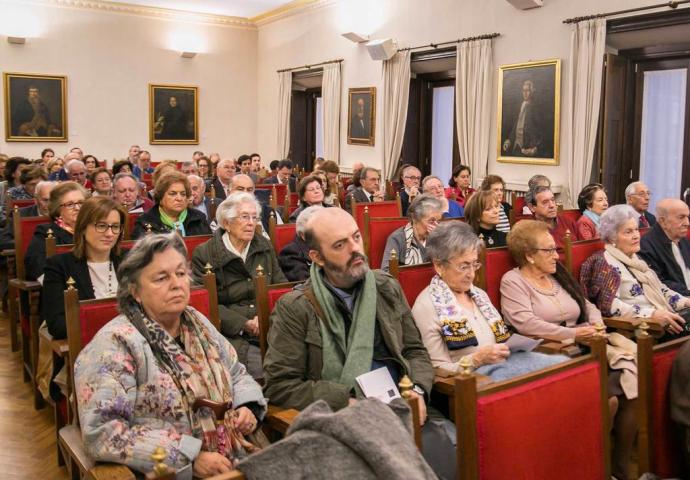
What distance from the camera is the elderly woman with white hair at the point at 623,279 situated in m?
4.13

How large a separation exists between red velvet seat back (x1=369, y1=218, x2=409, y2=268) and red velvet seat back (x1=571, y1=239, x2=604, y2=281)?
4.90 feet

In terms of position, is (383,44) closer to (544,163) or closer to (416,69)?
(416,69)

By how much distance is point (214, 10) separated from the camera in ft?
51.0

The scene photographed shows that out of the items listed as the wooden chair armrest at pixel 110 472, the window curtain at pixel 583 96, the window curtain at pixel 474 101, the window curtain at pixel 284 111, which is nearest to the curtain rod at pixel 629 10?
the window curtain at pixel 583 96

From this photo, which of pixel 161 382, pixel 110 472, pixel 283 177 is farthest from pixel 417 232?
pixel 283 177

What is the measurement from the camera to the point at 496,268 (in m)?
3.90

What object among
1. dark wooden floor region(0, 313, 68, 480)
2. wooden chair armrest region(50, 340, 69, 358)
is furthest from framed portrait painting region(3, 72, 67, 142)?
wooden chair armrest region(50, 340, 69, 358)

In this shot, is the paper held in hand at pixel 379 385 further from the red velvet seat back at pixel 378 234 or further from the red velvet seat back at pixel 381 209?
the red velvet seat back at pixel 381 209

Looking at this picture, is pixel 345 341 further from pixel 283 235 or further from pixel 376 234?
pixel 376 234

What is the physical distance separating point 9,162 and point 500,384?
810 cm

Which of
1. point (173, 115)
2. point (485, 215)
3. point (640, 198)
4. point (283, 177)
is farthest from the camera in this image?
point (173, 115)

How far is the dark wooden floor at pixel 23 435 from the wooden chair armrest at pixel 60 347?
722mm

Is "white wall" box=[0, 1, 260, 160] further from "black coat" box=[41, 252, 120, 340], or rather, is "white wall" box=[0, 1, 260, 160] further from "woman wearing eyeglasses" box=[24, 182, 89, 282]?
"black coat" box=[41, 252, 120, 340]

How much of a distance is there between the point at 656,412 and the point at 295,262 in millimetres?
2648
